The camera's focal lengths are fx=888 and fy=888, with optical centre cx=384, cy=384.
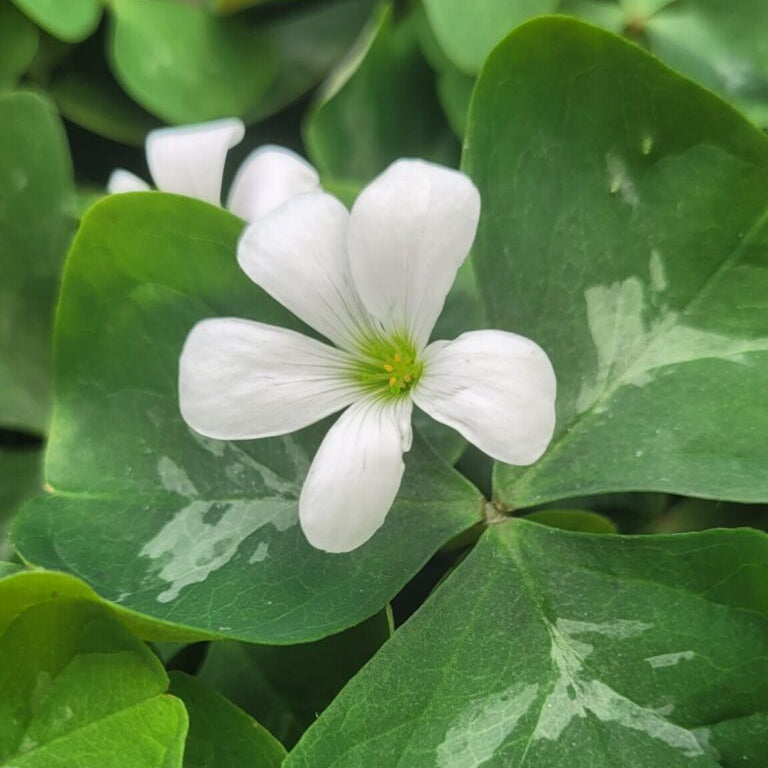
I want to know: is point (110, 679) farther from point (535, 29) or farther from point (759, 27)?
point (759, 27)

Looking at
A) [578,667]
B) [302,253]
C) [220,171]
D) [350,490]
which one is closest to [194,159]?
[220,171]

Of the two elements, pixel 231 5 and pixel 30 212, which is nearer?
pixel 30 212

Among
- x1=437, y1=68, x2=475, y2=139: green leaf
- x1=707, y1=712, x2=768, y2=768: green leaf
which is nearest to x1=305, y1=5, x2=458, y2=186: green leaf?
x1=437, y1=68, x2=475, y2=139: green leaf

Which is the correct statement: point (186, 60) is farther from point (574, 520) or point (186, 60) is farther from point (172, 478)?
point (574, 520)

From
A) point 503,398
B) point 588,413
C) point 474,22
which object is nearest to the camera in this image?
point 503,398

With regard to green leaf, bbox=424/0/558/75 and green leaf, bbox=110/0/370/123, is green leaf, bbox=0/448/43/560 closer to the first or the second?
green leaf, bbox=110/0/370/123

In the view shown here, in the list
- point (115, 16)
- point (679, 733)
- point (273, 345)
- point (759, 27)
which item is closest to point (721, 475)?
point (679, 733)

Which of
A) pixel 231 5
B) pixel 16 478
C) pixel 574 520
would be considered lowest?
pixel 16 478

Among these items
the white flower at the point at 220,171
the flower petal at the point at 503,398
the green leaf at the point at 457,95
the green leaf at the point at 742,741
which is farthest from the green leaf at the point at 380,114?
the green leaf at the point at 742,741
